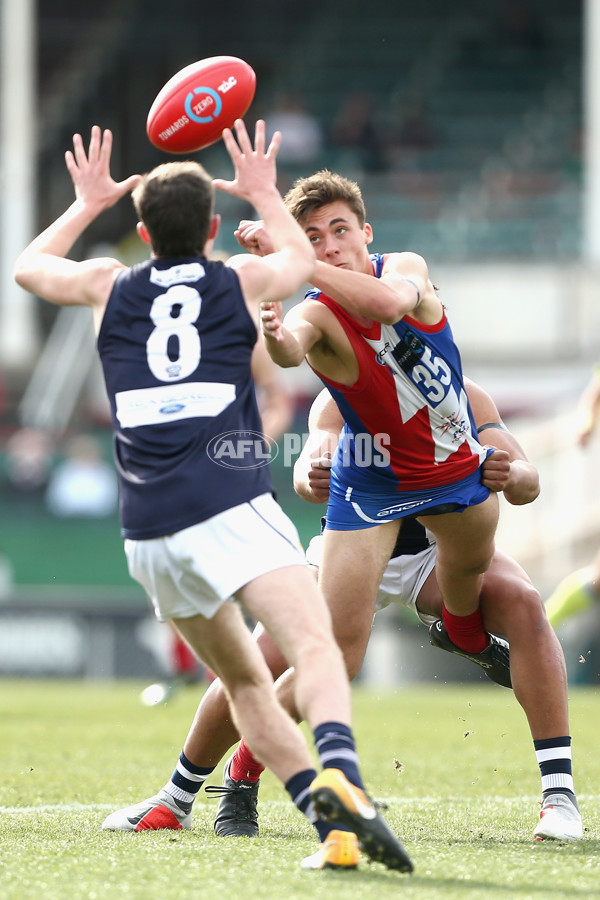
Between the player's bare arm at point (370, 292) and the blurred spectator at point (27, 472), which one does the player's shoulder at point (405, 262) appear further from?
the blurred spectator at point (27, 472)

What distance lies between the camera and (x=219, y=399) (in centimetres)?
385

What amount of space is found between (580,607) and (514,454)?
Result: 4.61 meters

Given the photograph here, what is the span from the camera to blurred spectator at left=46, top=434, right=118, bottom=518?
1505 centimetres

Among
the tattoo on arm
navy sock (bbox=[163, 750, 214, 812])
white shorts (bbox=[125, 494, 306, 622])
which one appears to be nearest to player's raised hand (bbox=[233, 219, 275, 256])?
white shorts (bbox=[125, 494, 306, 622])

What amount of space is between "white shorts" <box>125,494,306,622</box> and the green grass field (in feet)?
2.47

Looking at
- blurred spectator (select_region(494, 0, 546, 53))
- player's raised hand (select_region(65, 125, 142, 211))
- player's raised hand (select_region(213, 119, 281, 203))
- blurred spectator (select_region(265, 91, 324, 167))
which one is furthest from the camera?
blurred spectator (select_region(494, 0, 546, 53))

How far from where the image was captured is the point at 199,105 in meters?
4.64

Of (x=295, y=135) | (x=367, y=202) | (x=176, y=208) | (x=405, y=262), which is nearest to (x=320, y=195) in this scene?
(x=405, y=262)

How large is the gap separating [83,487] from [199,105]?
10.7 meters

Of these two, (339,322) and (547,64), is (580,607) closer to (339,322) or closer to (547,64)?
(339,322)

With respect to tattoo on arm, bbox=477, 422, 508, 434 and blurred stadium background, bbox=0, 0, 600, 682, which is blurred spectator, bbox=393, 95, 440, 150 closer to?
blurred stadium background, bbox=0, 0, 600, 682

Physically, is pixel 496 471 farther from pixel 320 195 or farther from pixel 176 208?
pixel 176 208

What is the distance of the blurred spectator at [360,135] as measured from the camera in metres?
19.4

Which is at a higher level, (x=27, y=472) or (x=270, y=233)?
(x=270, y=233)
